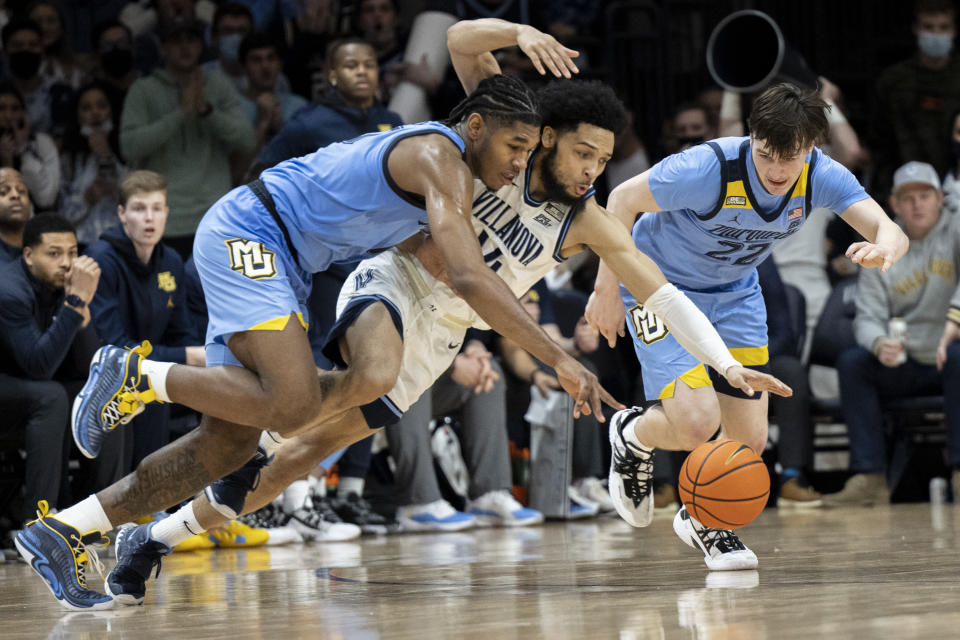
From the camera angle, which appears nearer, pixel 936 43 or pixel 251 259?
pixel 251 259

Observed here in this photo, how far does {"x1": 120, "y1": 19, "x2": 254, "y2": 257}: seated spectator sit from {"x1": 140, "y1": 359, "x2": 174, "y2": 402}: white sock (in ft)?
12.8

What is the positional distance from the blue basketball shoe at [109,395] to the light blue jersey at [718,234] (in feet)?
6.92

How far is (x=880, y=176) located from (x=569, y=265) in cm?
280

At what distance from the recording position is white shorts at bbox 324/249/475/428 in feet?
14.9

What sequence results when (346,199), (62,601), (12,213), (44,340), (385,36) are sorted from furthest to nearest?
(385,36), (12,213), (44,340), (346,199), (62,601)

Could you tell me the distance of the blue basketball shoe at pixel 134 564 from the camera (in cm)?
402

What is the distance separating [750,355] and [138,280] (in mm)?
3350

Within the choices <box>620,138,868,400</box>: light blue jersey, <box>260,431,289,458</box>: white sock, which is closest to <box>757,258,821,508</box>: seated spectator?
<box>620,138,868,400</box>: light blue jersey

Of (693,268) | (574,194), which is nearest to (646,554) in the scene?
(693,268)

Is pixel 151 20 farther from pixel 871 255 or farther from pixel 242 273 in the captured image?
pixel 871 255

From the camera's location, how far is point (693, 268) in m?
5.26

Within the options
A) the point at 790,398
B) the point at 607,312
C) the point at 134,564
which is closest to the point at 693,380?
the point at 607,312

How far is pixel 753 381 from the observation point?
394 centimetres

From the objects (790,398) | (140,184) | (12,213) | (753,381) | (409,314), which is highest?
(140,184)
